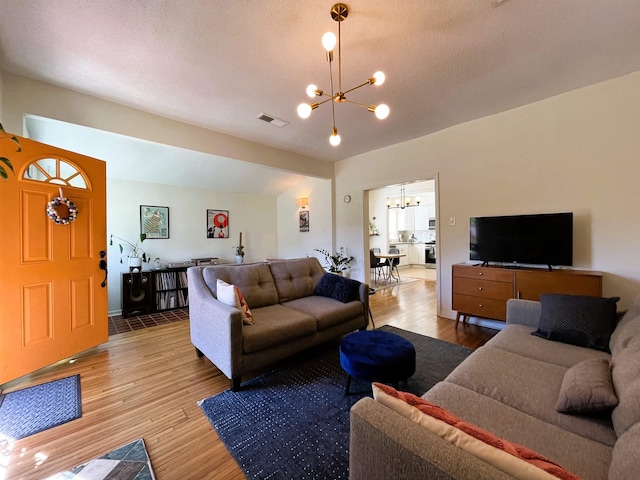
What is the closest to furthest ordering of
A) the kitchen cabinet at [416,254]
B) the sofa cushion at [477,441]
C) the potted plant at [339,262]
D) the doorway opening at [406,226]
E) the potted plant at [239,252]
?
1. the sofa cushion at [477,441]
2. the potted plant at [339,262]
3. the potted plant at [239,252]
4. the doorway opening at [406,226]
5. the kitchen cabinet at [416,254]

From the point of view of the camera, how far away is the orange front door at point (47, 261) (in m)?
2.20

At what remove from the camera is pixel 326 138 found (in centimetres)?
398

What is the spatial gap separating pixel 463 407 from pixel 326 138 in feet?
12.0

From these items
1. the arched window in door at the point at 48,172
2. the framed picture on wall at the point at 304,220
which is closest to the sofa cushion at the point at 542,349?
the arched window in door at the point at 48,172

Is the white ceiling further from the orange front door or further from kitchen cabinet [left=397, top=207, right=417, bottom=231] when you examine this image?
kitchen cabinet [left=397, top=207, right=417, bottom=231]

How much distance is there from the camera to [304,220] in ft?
19.9

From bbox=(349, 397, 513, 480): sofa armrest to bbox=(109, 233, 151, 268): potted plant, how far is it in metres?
4.57

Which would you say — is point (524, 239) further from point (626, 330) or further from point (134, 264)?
point (134, 264)

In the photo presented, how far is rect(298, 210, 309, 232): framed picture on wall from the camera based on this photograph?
5.99 m

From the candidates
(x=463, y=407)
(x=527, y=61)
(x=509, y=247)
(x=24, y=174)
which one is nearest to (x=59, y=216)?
(x=24, y=174)

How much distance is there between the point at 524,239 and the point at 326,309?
95.5 inches

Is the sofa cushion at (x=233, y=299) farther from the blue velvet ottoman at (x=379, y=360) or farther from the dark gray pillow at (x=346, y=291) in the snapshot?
the dark gray pillow at (x=346, y=291)

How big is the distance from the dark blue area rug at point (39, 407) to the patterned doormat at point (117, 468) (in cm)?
58

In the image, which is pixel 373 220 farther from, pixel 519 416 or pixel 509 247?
pixel 519 416
